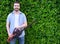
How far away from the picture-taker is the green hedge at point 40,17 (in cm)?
780

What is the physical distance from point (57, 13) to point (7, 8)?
1.50 m

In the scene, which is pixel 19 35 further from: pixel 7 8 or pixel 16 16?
pixel 7 8

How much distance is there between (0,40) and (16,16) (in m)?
1.34

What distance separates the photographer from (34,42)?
313 inches

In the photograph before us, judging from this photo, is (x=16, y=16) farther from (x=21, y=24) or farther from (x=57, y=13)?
(x=57, y=13)

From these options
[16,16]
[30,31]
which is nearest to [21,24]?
[16,16]

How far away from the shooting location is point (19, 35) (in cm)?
680

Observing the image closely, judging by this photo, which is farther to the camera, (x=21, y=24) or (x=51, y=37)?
(x=51, y=37)

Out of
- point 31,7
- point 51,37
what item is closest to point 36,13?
point 31,7

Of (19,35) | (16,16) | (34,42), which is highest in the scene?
(16,16)

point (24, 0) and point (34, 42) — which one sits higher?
point (24, 0)

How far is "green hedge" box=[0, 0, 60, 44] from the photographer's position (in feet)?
25.6

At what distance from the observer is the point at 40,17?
784 centimetres

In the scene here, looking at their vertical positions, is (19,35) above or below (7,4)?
below
